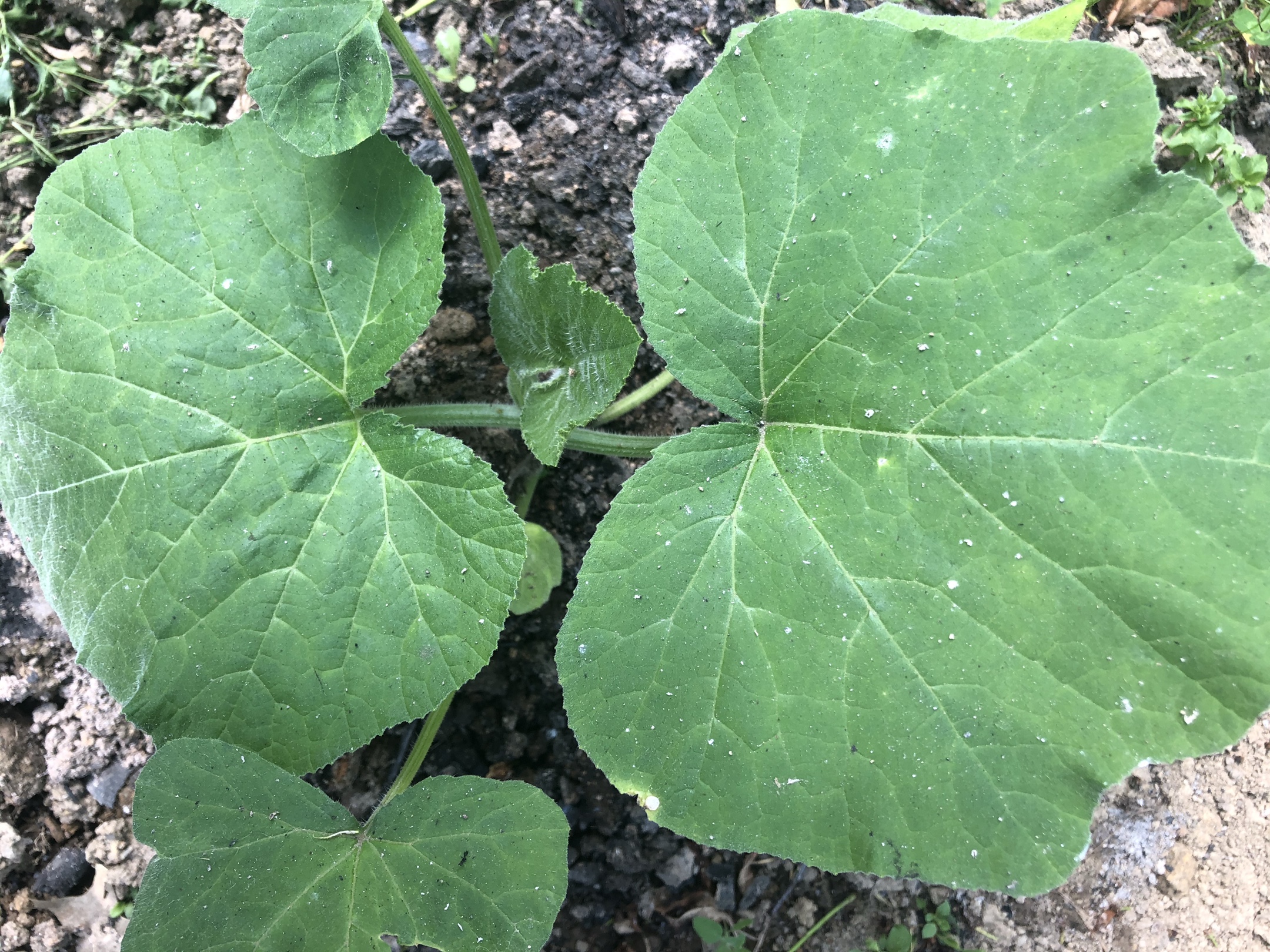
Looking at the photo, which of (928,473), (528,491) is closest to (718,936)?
(528,491)

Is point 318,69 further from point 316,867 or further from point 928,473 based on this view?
point 316,867

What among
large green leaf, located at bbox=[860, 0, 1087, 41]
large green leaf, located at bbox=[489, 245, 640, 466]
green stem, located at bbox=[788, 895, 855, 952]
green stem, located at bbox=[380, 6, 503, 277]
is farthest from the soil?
large green leaf, located at bbox=[860, 0, 1087, 41]

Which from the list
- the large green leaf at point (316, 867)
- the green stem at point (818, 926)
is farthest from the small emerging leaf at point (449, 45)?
the green stem at point (818, 926)

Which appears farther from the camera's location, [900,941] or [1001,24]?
[900,941]

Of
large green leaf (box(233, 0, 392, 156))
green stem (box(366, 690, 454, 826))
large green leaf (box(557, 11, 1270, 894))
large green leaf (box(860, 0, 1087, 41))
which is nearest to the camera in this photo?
large green leaf (box(557, 11, 1270, 894))

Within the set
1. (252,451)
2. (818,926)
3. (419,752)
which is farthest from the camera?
(818,926)

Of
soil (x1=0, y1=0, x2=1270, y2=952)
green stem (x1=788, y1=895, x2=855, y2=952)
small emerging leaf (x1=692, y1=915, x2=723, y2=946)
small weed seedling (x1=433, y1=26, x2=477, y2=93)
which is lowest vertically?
green stem (x1=788, y1=895, x2=855, y2=952)

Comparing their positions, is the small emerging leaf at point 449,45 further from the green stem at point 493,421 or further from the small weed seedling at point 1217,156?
the small weed seedling at point 1217,156

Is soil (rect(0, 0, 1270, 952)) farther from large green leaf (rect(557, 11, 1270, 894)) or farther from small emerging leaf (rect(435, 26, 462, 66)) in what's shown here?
large green leaf (rect(557, 11, 1270, 894))
